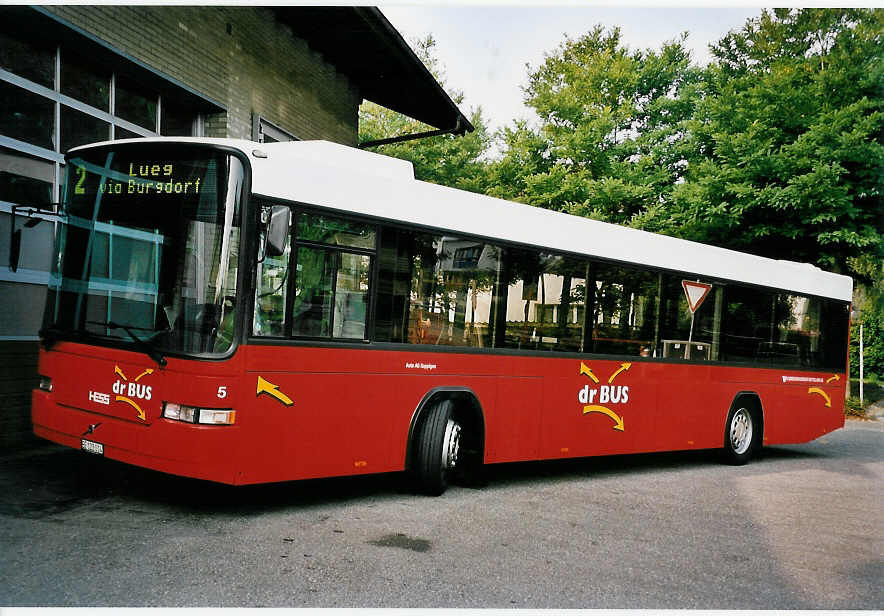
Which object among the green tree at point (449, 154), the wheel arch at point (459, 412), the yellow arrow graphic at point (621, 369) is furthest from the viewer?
the green tree at point (449, 154)

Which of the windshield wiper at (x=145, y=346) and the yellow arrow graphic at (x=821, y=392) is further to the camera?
the yellow arrow graphic at (x=821, y=392)

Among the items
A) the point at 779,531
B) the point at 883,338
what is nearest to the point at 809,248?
the point at 883,338

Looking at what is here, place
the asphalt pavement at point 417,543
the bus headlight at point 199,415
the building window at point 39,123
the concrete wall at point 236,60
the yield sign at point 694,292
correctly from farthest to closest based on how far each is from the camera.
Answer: the yield sign at point 694,292, the concrete wall at point 236,60, the building window at point 39,123, the bus headlight at point 199,415, the asphalt pavement at point 417,543

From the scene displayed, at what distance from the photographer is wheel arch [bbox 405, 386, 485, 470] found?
7160 millimetres

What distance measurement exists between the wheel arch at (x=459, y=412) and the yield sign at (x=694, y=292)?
3769mm

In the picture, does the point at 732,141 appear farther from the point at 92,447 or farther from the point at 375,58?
the point at 92,447

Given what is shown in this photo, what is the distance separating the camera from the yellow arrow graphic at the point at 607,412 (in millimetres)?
8867

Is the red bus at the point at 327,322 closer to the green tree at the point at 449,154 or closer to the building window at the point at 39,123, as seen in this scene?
the building window at the point at 39,123

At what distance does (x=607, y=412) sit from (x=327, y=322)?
13.0ft

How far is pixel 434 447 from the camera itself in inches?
285

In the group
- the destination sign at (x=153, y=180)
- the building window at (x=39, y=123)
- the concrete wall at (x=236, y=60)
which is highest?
the concrete wall at (x=236, y=60)

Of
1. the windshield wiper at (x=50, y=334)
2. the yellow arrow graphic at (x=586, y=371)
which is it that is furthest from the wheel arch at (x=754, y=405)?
the windshield wiper at (x=50, y=334)

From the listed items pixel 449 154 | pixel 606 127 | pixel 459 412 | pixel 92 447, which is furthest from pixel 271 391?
pixel 449 154

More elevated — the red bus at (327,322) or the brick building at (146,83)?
the brick building at (146,83)
